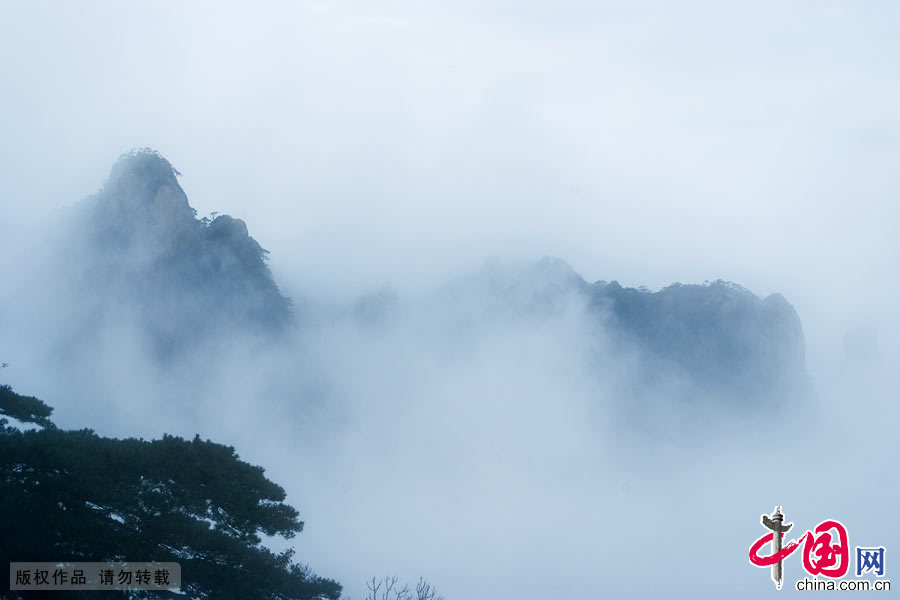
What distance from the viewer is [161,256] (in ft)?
210

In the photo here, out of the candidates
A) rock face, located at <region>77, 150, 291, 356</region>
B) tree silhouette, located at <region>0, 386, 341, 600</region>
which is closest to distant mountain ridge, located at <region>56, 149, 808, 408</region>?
rock face, located at <region>77, 150, 291, 356</region>

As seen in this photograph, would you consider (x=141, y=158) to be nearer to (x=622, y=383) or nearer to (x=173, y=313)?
(x=173, y=313)

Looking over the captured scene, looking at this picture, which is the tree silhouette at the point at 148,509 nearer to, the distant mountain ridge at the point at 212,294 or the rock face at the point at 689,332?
the distant mountain ridge at the point at 212,294

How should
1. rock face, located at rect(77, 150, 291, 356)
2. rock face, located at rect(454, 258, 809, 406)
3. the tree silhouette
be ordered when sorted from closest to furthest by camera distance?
the tree silhouette → rock face, located at rect(77, 150, 291, 356) → rock face, located at rect(454, 258, 809, 406)

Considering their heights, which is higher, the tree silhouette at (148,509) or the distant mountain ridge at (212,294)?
the distant mountain ridge at (212,294)

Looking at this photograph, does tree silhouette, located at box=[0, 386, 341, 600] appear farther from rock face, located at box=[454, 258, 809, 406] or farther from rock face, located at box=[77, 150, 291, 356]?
rock face, located at box=[454, 258, 809, 406]

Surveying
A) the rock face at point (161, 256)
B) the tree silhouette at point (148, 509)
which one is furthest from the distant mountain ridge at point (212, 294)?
the tree silhouette at point (148, 509)

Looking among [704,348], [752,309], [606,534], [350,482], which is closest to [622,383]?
[704,348]

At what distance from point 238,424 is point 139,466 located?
55.6 meters

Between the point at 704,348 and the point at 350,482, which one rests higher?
the point at 704,348

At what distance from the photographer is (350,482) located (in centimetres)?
7056

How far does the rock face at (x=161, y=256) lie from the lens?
2429 inches

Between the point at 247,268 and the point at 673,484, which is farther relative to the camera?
the point at 673,484

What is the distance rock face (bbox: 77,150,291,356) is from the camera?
61.7 metres
